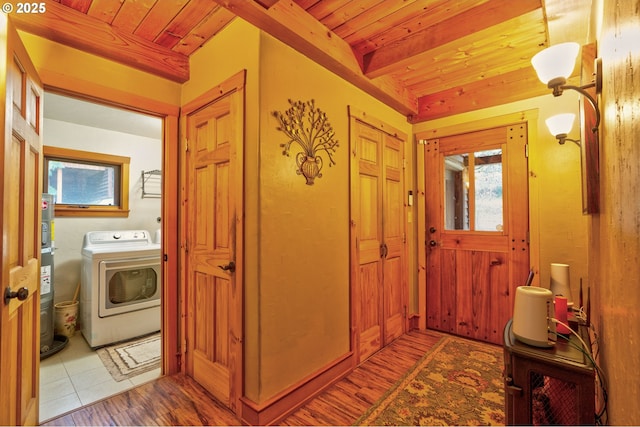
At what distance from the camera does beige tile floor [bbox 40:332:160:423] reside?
6.23ft

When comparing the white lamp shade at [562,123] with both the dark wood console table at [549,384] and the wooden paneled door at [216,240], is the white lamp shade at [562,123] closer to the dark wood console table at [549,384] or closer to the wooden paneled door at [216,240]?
the dark wood console table at [549,384]

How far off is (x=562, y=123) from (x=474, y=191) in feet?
→ 3.01

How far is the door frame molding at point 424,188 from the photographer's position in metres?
2.57

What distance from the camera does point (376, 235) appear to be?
265 centimetres

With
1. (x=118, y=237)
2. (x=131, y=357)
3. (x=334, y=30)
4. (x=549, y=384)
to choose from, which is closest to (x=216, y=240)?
(x=131, y=357)

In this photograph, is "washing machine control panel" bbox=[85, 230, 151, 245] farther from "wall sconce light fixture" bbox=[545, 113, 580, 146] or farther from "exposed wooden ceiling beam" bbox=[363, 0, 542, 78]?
"wall sconce light fixture" bbox=[545, 113, 580, 146]

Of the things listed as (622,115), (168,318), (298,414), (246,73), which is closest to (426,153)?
(246,73)

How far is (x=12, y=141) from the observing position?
1275 millimetres

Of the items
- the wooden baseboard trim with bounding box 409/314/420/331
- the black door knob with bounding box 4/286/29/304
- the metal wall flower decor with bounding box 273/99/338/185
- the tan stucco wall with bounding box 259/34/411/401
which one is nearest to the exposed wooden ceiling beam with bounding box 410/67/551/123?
the tan stucco wall with bounding box 259/34/411/401

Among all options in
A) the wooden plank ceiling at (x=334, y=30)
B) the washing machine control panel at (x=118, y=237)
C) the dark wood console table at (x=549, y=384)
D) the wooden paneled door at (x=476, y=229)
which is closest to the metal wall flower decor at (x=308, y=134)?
the wooden plank ceiling at (x=334, y=30)

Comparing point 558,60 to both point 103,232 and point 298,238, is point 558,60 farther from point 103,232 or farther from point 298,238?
point 103,232

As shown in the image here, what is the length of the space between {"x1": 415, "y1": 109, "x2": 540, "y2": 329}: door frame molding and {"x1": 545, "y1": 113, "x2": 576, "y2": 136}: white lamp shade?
1.31ft

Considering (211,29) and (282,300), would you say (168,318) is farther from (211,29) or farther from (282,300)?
(211,29)

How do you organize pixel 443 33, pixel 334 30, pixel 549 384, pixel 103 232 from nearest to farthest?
pixel 549 384
pixel 443 33
pixel 334 30
pixel 103 232
